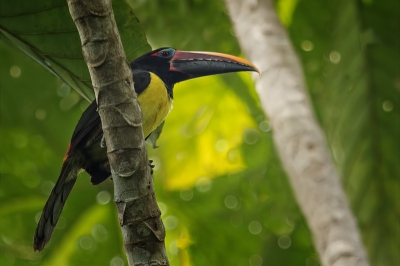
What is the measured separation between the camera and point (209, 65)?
8.58 ft

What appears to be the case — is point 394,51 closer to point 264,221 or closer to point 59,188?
point 264,221

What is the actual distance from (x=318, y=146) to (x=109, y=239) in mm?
1922

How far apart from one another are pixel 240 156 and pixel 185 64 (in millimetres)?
2168

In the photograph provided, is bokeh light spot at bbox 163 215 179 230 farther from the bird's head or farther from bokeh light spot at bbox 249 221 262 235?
the bird's head

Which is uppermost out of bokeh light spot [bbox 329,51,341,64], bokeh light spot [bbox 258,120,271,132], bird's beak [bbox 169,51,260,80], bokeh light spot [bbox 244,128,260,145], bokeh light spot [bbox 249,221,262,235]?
bokeh light spot [bbox 329,51,341,64]

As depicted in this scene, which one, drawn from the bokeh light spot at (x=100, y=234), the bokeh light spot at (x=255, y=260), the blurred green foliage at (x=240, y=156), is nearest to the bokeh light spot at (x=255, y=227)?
the blurred green foliage at (x=240, y=156)

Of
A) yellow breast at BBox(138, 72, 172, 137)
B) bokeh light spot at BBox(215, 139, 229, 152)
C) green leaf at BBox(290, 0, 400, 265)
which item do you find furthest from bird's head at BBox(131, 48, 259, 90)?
bokeh light spot at BBox(215, 139, 229, 152)

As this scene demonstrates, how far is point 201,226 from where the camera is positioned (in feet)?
14.6

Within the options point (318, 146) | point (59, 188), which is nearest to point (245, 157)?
point (318, 146)

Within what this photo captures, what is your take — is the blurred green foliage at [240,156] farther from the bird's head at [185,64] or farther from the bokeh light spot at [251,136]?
the bird's head at [185,64]

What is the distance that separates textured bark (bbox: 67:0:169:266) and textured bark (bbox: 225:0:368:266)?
1.08 metres

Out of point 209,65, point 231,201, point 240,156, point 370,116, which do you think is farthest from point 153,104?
point 240,156

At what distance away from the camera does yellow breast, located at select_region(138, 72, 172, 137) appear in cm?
249

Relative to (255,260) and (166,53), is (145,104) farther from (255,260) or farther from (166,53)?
(255,260)
